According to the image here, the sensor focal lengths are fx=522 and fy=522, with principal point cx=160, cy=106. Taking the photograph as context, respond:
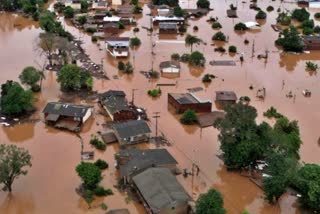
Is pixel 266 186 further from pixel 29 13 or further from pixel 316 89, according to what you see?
pixel 29 13

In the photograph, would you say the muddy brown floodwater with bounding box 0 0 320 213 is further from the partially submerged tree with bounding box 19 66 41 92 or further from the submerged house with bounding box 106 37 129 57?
the partially submerged tree with bounding box 19 66 41 92

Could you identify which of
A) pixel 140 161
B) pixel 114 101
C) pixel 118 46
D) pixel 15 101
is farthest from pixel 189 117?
pixel 118 46

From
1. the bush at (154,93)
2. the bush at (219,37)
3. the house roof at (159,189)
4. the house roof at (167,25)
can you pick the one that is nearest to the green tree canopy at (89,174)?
the house roof at (159,189)

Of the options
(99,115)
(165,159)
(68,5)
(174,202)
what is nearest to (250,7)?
(68,5)

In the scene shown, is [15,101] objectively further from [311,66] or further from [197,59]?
[311,66]

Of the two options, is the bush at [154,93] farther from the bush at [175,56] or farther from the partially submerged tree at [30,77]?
the partially submerged tree at [30,77]

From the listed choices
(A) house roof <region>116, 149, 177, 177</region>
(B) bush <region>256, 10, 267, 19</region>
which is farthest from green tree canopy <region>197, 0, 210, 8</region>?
(A) house roof <region>116, 149, 177, 177</region>
